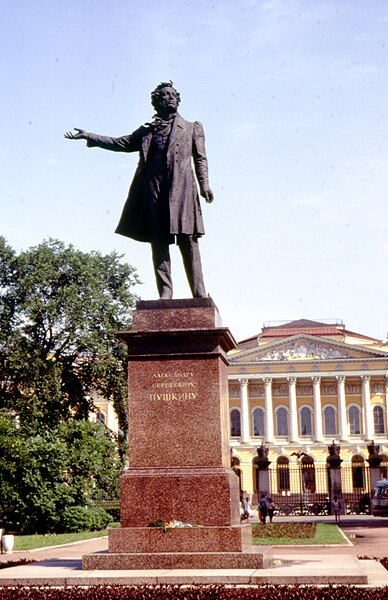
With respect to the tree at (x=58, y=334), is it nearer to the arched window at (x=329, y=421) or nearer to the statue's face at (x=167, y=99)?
the statue's face at (x=167, y=99)

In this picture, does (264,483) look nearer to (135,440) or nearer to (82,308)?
(82,308)

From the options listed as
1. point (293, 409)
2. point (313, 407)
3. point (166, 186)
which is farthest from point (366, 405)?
point (166, 186)

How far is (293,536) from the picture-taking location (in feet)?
81.2

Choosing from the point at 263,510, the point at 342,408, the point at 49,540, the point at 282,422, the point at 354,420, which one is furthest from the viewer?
the point at 282,422

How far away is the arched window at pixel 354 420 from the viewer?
78363 mm

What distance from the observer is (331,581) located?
801cm

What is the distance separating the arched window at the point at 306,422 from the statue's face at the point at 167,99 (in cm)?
7021

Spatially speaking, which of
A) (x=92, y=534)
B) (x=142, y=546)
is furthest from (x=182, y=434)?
(x=92, y=534)

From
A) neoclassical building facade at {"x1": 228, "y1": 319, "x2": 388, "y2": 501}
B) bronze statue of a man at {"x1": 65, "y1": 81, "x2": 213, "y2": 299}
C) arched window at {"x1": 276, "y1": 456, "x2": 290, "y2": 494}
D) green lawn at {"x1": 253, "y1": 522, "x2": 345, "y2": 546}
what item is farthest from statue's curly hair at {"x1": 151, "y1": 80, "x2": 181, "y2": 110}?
neoclassical building facade at {"x1": 228, "y1": 319, "x2": 388, "y2": 501}

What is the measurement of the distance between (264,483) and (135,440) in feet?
116

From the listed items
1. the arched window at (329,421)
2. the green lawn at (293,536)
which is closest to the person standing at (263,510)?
the green lawn at (293,536)

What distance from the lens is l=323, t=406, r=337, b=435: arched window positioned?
78562 mm

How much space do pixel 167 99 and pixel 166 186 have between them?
1.08m

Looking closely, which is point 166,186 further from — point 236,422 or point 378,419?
point 378,419
